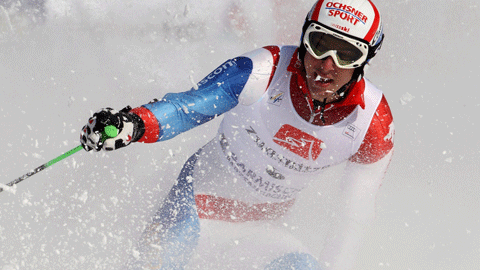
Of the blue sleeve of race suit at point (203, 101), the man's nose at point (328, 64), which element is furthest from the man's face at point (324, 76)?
the blue sleeve of race suit at point (203, 101)

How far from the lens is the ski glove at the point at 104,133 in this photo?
2.49 metres

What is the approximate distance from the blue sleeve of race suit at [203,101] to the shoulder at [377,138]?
0.74 metres

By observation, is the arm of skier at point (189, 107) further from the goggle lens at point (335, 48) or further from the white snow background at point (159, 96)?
the white snow background at point (159, 96)

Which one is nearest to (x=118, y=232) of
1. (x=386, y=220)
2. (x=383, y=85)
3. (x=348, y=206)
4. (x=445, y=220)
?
(x=348, y=206)

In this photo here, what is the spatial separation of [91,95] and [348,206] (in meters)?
3.09

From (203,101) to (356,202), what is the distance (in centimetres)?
105

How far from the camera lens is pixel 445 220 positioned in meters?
5.56

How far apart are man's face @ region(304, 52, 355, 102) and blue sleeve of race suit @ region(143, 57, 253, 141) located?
30 centimetres

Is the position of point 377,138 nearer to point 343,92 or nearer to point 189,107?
point 343,92

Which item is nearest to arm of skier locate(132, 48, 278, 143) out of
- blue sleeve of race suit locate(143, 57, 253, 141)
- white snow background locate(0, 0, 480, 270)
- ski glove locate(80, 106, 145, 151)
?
blue sleeve of race suit locate(143, 57, 253, 141)

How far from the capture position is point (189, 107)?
2791 mm

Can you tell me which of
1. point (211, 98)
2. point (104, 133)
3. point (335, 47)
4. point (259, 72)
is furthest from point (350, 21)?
point (104, 133)

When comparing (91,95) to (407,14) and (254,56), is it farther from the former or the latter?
(407,14)

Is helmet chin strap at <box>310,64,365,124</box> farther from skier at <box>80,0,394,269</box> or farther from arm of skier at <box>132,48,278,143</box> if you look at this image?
arm of skier at <box>132,48,278,143</box>
